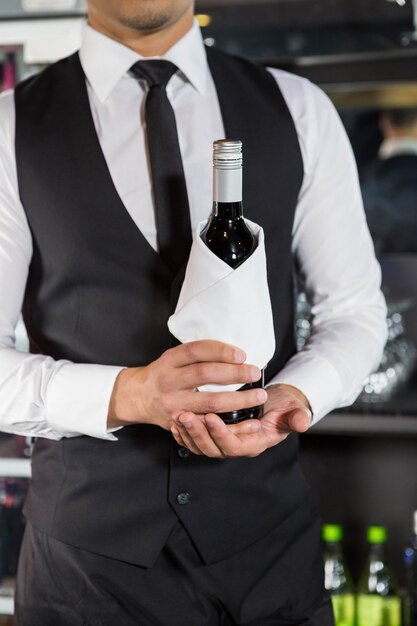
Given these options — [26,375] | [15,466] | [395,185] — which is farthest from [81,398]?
[395,185]

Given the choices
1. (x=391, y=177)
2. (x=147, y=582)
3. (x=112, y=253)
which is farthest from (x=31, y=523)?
(x=391, y=177)

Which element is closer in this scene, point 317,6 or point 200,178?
point 200,178

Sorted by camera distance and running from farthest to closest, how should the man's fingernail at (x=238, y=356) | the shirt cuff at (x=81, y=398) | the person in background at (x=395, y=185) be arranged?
1. the person in background at (x=395, y=185)
2. the shirt cuff at (x=81, y=398)
3. the man's fingernail at (x=238, y=356)

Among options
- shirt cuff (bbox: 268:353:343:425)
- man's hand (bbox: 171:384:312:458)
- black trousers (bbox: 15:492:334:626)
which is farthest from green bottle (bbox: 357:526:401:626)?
man's hand (bbox: 171:384:312:458)

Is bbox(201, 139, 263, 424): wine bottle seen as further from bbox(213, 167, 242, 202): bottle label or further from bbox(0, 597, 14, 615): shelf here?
bbox(0, 597, 14, 615): shelf

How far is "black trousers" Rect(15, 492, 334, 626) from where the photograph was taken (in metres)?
1.42

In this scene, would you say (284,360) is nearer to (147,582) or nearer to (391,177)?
(147,582)

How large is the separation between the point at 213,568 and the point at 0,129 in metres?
0.73

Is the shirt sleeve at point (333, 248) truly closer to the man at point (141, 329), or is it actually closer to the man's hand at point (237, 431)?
the man at point (141, 329)

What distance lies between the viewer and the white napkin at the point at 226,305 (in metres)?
1.12

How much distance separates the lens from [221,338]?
113 cm

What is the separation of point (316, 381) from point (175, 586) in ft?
1.22

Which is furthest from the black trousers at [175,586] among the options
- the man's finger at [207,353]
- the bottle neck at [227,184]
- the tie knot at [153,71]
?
the tie knot at [153,71]

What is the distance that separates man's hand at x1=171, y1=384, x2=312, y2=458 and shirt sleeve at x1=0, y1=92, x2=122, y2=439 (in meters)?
0.18
